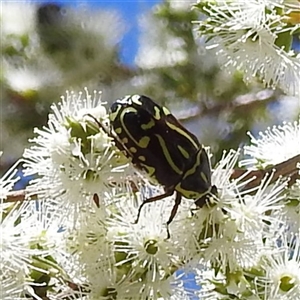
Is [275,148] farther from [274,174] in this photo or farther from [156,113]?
[156,113]

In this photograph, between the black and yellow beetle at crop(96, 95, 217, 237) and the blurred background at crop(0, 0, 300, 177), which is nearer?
the black and yellow beetle at crop(96, 95, 217, 237)

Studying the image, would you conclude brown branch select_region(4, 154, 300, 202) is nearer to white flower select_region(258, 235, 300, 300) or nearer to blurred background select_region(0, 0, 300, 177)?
white flower select_region(258, 235, 300, 300)

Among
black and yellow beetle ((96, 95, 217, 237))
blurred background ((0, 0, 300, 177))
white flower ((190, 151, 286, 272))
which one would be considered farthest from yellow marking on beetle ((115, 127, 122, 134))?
blurred background ((0, 0, 300, 177))

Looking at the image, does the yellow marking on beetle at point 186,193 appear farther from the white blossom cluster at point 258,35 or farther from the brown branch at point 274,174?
the white blossom cluster at point 258,35

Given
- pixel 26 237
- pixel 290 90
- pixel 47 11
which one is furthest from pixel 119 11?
pixel 26 237

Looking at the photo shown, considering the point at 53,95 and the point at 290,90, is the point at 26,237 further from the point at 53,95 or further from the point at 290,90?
the point at 53,95
